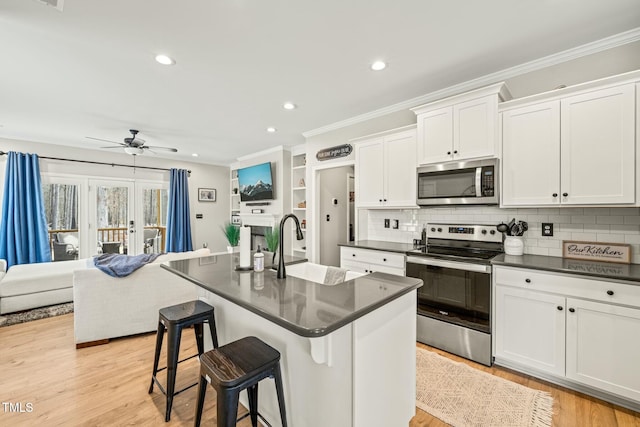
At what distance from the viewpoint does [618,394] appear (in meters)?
1.83

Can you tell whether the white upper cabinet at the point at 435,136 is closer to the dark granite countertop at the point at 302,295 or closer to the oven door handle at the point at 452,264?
the oven door handle at the point at 452,264

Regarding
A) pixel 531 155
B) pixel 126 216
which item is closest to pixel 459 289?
pixel 531 155

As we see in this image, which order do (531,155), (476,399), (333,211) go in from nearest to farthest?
1. (476,399)
2. (531,155)
3. (333,211)

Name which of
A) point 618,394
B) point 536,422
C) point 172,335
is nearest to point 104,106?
point 172,335

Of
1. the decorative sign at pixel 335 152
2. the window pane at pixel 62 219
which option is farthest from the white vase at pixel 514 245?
the window pane at pixel 62 219

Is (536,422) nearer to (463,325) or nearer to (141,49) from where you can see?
(463,325)

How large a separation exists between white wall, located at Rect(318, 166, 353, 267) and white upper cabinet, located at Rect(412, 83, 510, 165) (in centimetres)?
209

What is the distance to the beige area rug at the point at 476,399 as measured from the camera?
70.1 inches

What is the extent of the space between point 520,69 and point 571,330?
2.28m

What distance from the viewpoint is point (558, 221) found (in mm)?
2406

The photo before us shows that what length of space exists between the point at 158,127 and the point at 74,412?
3703 millimetres

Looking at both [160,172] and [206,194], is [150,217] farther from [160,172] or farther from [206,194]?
[206,194]

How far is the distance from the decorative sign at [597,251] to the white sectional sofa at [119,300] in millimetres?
3965

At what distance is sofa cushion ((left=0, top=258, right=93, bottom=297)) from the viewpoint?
3520 millimetres
